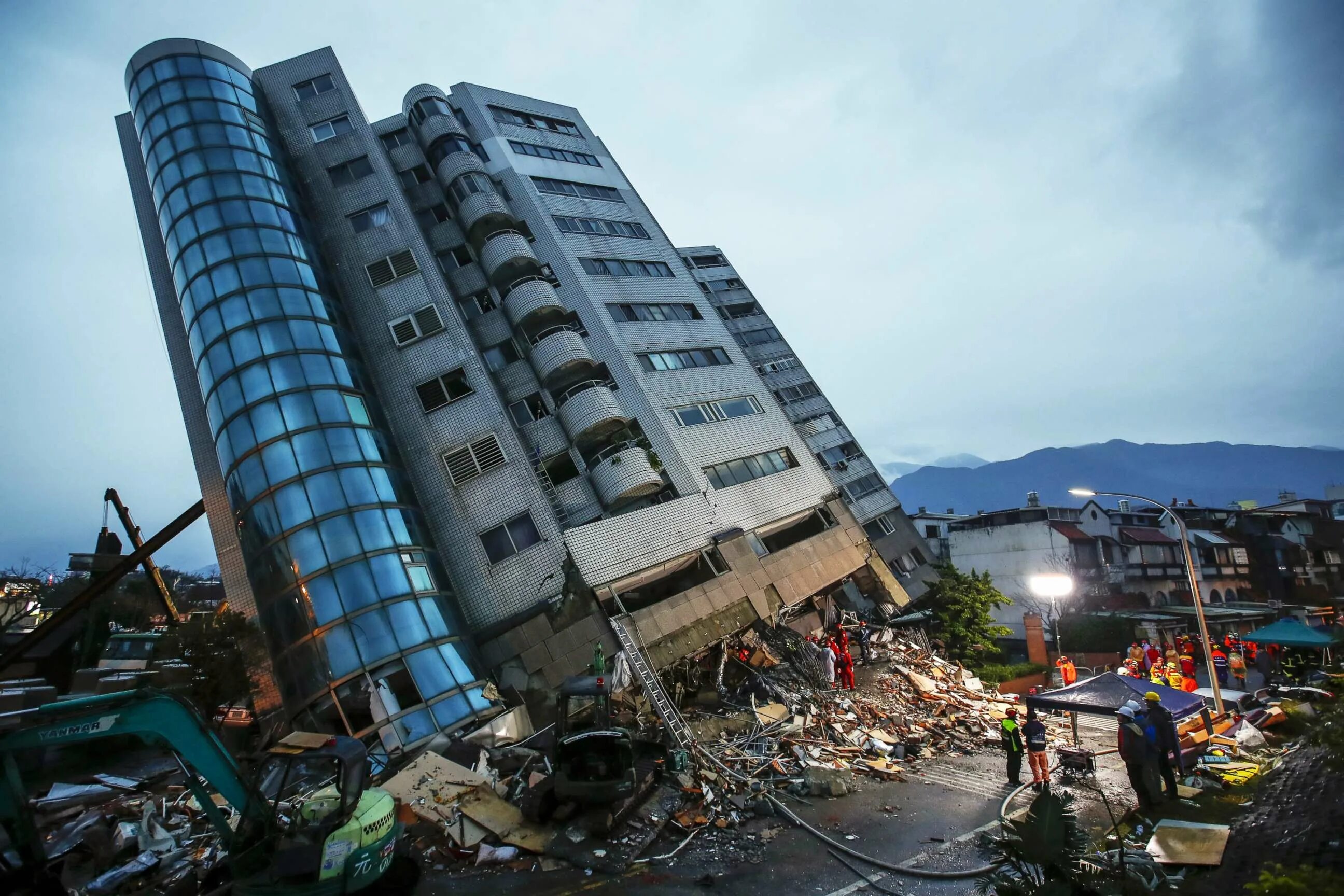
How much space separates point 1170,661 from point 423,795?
1043 inches

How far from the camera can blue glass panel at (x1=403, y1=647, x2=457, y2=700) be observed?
17.9 metres

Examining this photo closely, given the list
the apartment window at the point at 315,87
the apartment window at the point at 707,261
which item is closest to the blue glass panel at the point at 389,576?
the apartment window at the point at 315,87

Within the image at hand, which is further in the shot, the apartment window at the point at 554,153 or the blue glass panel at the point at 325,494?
the apartment window at the point at 554,153

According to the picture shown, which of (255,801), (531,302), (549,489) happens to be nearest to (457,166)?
(531,302)

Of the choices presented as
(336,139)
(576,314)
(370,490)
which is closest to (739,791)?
(370,490)

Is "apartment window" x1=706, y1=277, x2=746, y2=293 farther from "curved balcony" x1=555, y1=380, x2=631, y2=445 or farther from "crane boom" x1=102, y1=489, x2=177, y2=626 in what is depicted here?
"crane boom" x1=102, y1=489, x2=177, y2=626

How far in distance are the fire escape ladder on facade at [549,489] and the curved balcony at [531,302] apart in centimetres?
623

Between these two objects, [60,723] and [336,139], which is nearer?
[60,723]

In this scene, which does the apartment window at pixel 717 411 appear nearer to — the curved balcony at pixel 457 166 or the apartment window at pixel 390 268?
the apartment window at pixel 390 268

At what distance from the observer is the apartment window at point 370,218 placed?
2770 centimetres

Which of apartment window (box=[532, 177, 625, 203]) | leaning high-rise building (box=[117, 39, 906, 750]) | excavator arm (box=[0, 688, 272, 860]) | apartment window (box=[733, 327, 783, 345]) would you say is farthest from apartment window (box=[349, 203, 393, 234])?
apartment window (box=[733, 327, 783, 345])

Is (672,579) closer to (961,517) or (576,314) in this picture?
(576,314)

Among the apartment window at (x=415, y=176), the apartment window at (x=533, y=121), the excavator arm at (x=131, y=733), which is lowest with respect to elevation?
the excavator arm at (x=131, y=733)

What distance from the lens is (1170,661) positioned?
23.9 metres
